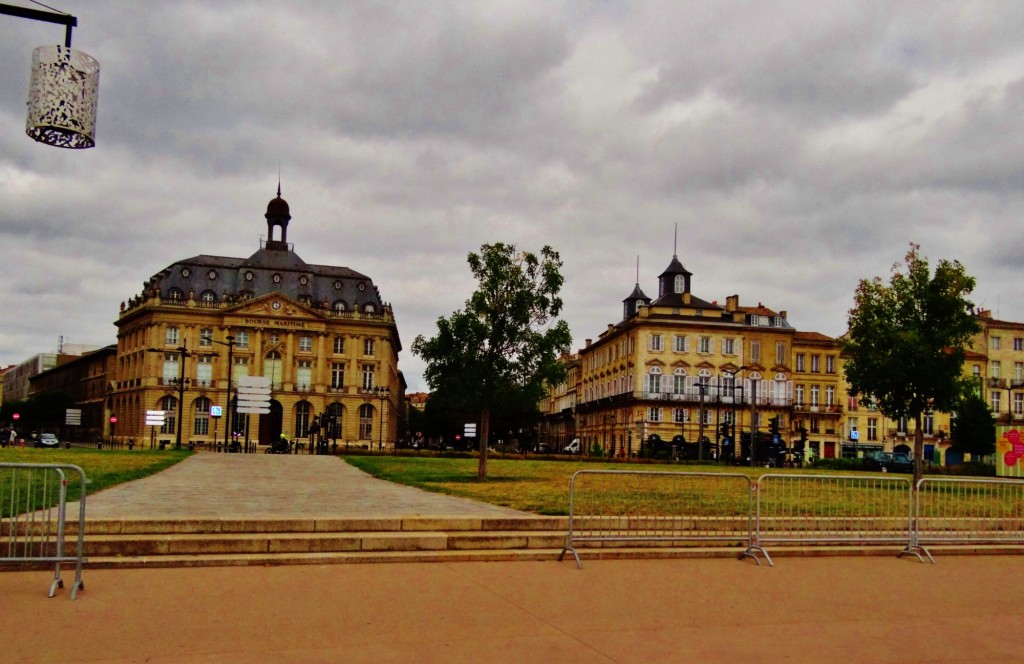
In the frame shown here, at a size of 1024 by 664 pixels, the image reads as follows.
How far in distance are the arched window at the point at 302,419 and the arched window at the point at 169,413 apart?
11.4m

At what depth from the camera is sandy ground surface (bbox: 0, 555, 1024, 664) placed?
621 cm

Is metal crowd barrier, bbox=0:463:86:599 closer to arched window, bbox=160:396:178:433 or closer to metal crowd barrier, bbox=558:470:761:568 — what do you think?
metal crowd barrier, bbox=558:470:761:568

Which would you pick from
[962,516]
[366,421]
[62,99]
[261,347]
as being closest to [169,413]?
[261,347]

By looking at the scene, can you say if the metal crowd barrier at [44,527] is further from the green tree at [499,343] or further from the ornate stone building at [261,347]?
the ornate stone building at [261,347]

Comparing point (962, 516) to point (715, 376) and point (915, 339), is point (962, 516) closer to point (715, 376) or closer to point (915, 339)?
point (915, 339)

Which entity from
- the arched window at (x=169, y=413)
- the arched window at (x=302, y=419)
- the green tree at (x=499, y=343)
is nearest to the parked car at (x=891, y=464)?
the green tree at (x=499, y=343)

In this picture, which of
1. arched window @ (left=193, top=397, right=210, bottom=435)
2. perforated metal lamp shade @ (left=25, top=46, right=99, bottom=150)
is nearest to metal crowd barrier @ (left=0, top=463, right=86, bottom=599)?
perforated metal lamp shade @ (left=25, top=46, right=99, bottom=150)

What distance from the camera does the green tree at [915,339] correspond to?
1070 inches

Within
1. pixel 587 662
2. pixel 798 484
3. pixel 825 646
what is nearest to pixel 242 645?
pixel 587 662

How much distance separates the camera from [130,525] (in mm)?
9750

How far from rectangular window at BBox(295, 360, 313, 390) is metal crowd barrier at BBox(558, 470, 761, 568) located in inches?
3368

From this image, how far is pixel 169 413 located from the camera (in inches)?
3605

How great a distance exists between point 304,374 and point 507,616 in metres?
90.9

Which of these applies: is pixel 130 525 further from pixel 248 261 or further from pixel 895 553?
pixel 248 261
